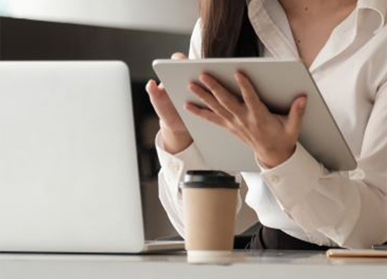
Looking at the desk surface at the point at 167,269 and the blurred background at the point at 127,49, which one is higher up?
the blurred background at the point at 127,49

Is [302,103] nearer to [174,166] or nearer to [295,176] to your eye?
[295,176]

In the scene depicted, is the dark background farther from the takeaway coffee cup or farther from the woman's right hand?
the takeaway coffee cup

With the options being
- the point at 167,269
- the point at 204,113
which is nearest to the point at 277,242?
the point at 204,113

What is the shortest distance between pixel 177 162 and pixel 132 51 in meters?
1.22

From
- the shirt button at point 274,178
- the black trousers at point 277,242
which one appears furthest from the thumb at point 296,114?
the black trousers at point 277,242

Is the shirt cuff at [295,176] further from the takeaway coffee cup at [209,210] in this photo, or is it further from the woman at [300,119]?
the takeaway coffee cup at [209,210]

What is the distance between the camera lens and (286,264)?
0.95 meters

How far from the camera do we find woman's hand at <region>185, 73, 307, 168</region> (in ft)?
4.08

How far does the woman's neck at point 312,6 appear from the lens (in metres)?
1.97

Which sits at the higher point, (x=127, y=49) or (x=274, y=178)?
(x=127, y=49)

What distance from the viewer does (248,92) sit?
4.04 feet

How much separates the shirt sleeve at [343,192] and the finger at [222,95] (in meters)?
0.12

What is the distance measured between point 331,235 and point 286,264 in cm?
65

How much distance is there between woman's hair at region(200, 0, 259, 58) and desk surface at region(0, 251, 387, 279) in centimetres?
99
